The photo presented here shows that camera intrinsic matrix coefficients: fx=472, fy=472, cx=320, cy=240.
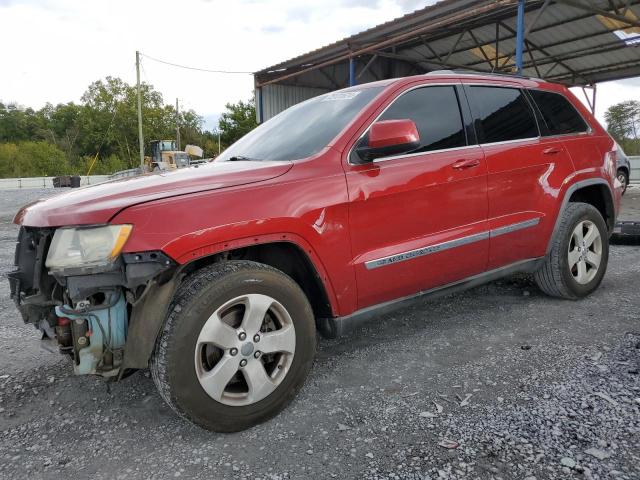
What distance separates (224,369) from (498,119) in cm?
255

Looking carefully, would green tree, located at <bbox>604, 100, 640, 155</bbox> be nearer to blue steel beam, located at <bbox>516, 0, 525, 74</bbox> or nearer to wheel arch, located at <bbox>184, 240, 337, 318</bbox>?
blue steel beam, located at <bbox>516, 0, 525, 74</bbox>

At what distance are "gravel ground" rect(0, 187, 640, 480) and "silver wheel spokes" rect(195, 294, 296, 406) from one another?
211 mm

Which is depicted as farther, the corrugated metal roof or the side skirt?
the corrugated metal roof

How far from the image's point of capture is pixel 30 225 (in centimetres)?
214

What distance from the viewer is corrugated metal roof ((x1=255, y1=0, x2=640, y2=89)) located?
40.6 ft

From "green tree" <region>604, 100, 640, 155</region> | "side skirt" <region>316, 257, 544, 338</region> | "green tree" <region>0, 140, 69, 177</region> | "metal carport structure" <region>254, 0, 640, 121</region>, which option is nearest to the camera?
"side skirt" <region>316, 257, 544, 338</region>

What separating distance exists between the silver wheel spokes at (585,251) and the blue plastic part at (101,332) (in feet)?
10.8

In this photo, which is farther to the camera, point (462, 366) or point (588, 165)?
point (588, 165)

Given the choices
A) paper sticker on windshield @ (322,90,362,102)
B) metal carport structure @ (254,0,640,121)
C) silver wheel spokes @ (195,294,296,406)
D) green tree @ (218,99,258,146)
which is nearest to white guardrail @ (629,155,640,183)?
metal carport structure @ (254,0,640,121)

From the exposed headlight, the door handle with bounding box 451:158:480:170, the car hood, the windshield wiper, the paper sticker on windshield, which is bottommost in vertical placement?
the exposed headlight

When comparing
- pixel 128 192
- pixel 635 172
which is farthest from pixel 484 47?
pixel 128 192

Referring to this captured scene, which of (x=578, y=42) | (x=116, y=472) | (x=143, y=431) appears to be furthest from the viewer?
(x=578, y=42)

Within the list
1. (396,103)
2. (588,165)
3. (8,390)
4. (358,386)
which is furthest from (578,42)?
(8,390)

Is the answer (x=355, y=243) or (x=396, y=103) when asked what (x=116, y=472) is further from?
(x=396, y=103)
